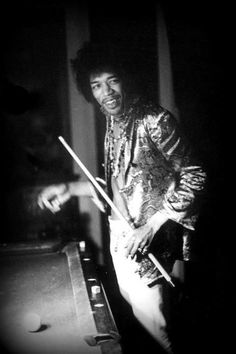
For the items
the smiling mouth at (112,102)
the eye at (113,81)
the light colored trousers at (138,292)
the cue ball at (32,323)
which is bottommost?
the light colored trousers at (138,292)

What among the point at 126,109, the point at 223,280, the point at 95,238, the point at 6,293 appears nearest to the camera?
the point at 6,293

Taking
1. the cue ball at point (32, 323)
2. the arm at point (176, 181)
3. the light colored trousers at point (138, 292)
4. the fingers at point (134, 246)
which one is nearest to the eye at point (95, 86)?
the arm at point (176, 181)

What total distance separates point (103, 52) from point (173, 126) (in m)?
0.70

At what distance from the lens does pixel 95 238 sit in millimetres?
2469

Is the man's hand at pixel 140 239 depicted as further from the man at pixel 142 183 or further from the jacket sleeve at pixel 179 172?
the jacket sleeve at pixel 179 172

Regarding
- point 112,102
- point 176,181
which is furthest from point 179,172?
point 112,102

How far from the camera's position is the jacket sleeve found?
5.59 feet

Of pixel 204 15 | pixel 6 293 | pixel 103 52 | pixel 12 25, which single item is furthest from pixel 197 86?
pixel 6 293

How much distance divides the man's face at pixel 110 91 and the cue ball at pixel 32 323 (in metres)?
1.19

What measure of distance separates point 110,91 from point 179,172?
649mm

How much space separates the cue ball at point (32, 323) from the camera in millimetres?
1244

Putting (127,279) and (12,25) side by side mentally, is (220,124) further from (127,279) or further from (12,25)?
(12,25)

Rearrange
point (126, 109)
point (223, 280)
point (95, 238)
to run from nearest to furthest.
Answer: point (126, 109) < point (223, 280) < point (95, 238)

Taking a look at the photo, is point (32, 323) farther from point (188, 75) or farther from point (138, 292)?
point (188, 75)
